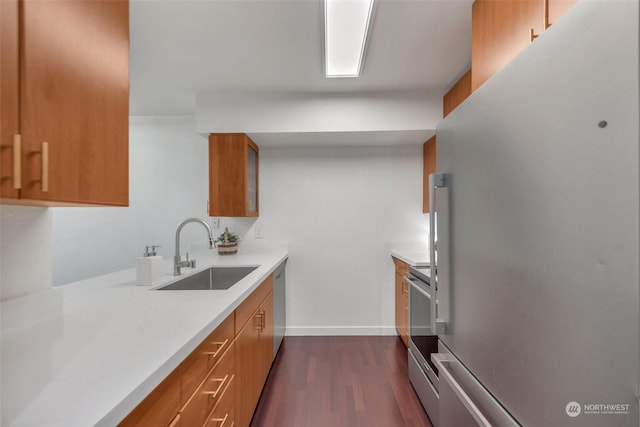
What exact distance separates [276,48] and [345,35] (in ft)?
1.67

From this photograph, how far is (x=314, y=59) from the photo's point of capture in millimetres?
2188

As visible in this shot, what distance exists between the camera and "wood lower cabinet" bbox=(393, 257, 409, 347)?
2739 millimetres

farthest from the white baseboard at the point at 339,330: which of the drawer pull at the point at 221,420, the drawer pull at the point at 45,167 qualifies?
the drawer pull at the point at 45,167

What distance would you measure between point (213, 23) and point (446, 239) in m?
1.88

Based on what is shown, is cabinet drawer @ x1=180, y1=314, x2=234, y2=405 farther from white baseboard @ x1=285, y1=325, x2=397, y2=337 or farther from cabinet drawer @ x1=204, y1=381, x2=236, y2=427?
white baseboard @ x1=285, y1=325, x2=397, y2=337

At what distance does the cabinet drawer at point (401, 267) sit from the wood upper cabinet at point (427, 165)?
64 centimetres

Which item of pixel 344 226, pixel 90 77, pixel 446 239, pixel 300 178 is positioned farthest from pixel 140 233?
pixel 446 239

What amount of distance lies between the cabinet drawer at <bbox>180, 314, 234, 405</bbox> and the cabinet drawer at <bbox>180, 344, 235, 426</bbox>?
28 millimetres

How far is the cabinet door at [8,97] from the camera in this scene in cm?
63

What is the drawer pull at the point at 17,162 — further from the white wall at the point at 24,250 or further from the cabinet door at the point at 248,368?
the cabinet door at the point at 248,368

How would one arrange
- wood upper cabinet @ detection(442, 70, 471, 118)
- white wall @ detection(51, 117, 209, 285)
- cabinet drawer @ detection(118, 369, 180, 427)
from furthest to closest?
white wall @ detection(51, 117, 209, 285) → wood upper cabinet @ detection(442, 70, 471, 118) → cabinet drawer @ detection(118, 369, 180, 427)

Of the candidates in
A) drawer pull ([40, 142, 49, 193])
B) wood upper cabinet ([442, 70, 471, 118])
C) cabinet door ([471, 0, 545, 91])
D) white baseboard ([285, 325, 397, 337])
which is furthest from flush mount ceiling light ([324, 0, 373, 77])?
white baseboard ([285, 325, 397, 337])

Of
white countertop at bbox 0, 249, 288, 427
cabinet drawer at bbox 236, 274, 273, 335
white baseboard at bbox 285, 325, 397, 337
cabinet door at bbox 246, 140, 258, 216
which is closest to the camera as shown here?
white countertop at bbox 0, 249, 288, 427

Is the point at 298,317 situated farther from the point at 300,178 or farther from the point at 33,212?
the point at 33,212
